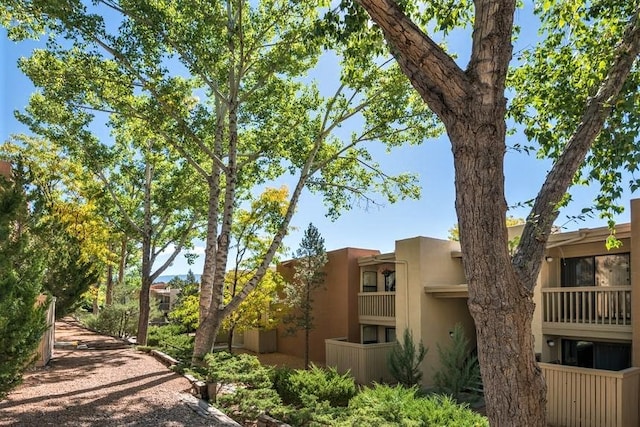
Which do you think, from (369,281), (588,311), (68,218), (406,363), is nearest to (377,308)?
(369,281)

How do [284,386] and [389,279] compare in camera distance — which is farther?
[389,279]

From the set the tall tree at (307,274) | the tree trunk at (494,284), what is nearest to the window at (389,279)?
the tall tree at (307,274)

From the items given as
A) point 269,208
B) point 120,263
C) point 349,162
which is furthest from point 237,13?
point 120,263

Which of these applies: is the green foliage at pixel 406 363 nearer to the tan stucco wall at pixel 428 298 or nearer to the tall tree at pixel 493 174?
the tan stucco wall at pixel 428 298

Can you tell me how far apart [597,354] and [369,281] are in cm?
832

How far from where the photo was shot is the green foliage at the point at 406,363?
1329 cm

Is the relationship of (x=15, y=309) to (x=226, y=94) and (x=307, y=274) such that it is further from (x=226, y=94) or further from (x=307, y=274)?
(x=307, y=274)

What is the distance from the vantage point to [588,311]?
1097 centimetres

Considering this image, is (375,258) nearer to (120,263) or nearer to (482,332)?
(482,332)

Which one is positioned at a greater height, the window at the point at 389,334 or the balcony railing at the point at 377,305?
the balcony railing at the point at 377,305

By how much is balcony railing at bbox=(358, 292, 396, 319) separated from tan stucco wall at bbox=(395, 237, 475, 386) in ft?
2.60

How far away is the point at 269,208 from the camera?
17.3 metres

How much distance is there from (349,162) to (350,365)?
6.76 metres

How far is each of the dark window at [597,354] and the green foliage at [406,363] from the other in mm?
3880
